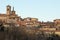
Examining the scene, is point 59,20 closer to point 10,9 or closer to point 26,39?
point 10,9

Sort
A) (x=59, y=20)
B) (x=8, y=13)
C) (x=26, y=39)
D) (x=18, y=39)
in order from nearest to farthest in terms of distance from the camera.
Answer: (x=18, y=39) < (x=26, y=39) < (x=8, y=13) < (x=59, y=20)

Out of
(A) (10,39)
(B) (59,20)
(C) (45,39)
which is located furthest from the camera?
(B) (59,20)

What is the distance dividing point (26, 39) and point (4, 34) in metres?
1.76

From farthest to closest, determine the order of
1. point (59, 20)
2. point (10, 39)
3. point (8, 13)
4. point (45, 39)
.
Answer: point (59, 20) → point (8, 13) → point (45, 39) → point (10, 39)

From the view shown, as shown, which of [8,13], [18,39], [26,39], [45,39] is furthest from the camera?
[8,13]

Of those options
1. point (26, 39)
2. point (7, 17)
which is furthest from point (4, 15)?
point (26, 39)

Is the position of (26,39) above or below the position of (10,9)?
below

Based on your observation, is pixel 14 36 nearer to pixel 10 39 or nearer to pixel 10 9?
pixel 10 39

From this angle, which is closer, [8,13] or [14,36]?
[14,36]

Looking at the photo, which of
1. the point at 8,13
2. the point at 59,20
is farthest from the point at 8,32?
the point at 59,20

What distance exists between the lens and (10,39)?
14.1 m

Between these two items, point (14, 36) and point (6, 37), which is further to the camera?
point (14, 36)

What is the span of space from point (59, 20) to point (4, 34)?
2344 centimetres

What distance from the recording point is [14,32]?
1620 centimetres
